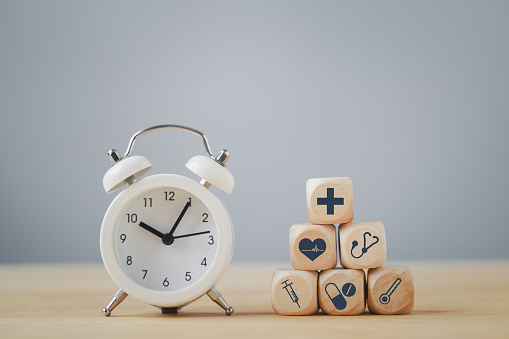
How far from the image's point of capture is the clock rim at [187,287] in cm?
131

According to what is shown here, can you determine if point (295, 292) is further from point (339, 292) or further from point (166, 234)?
point (166, 234)

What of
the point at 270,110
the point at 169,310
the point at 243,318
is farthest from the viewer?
the point at 270,110

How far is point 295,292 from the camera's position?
4.28 ft

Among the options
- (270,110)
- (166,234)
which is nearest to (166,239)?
(166,234)

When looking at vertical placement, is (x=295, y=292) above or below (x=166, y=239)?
below

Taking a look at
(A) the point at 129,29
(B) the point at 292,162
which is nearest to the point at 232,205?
(B) the point at 292,162

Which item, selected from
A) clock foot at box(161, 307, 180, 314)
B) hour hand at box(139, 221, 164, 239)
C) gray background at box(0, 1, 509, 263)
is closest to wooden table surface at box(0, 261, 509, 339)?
clock foot at box(161, 307, 180, 314)

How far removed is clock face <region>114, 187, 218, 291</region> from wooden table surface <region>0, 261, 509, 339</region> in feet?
0.30

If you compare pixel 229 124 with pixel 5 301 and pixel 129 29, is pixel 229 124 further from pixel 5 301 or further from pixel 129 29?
pixel 5 301

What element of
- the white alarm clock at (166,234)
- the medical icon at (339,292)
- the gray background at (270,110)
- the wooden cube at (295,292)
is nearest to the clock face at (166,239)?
the white alarm clock at (166,234)

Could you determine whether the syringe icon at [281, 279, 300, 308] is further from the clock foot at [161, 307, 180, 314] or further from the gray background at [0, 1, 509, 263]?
the gray background at [0, 1, 509, 263]

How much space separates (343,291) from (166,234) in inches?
16.1

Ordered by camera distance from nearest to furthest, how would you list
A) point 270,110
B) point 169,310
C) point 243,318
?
point 243,318, point 169,310, point 270,110

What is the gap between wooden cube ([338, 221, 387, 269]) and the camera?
130 centimetres
